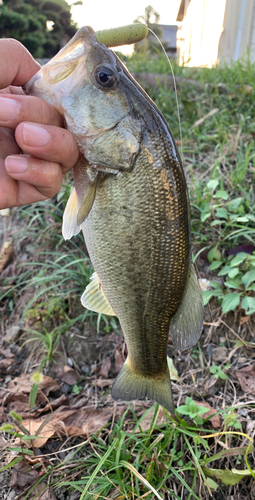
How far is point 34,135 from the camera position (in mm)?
1239

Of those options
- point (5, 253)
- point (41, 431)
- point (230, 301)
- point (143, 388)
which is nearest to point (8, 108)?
point (143, 388)

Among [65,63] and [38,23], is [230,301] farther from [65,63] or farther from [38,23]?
[38,23]

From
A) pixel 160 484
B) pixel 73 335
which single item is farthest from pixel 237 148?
pixel 160 484

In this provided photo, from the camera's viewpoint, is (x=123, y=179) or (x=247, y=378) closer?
(x=123, y=179)

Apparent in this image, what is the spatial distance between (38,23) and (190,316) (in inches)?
385

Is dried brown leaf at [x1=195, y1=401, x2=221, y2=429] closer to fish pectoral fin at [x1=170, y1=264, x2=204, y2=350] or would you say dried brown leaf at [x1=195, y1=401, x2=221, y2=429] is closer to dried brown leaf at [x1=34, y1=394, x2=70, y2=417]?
fish pectoral fin at [x1=170, y1=264, x2=204, y2=350]

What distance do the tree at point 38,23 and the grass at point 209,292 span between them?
441 cm

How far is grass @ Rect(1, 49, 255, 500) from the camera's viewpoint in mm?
1772

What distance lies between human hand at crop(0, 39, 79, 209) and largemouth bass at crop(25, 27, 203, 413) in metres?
0.10

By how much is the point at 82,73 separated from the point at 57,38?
9883 millimetres

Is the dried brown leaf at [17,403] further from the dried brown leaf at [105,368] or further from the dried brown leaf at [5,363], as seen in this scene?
the dried brown leaf at [105,368]

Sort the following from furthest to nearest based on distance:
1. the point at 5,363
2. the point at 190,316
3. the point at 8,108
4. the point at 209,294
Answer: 1. the point at 5,363
2. the point at 209,294
3. the point at 190,316
4. the point at 8,108

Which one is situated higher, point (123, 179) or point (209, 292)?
point (123, 179)

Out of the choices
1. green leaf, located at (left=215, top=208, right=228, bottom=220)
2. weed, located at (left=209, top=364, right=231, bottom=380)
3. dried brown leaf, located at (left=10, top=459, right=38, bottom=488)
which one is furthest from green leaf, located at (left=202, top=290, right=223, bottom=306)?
dried brown leaf, located at (left=10, top=459, right=38, bottom=488)
